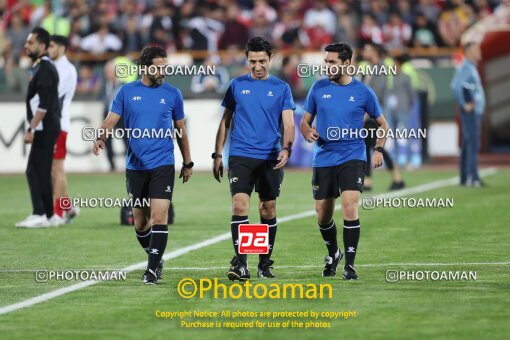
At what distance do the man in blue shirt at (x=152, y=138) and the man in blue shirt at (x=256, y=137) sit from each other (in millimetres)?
435

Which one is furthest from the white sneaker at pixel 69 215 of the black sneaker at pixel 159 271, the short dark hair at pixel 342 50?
the short dark hair at pixel 342 50

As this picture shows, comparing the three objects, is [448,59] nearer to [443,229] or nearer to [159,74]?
[443,229]

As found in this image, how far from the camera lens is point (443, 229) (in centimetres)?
1636

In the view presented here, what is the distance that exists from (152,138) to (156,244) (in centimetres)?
91

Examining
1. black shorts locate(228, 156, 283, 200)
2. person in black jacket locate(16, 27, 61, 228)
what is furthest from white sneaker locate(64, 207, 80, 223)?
black shorts locate(228, 156, 283, 200)

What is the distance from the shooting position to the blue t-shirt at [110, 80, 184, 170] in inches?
466

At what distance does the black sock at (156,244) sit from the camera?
460 inches

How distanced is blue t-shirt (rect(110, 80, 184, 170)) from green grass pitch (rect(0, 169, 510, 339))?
1066mm

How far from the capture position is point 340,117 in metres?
12.0

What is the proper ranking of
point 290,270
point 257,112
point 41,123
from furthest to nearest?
point 41,123 < point 290,270 < point 257,112

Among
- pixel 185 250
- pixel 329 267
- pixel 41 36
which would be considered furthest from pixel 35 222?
pixel 329 267

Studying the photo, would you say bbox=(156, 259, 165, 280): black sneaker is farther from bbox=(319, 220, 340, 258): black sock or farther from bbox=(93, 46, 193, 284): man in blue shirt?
bbox=(319, 220, 340, 258): black sock

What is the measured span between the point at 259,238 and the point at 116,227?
226 inches

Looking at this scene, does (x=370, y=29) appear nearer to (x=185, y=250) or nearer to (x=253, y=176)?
(x=185, y=250)
